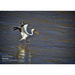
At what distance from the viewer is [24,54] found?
2.77 meters

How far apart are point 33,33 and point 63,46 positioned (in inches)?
34.6

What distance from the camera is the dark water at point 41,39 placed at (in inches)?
108

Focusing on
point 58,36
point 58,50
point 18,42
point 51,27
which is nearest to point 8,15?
point 18,42

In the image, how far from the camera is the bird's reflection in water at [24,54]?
9.07 ft

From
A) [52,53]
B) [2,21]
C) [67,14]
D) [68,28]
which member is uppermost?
[67,14]

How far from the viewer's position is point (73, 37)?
9.00ft

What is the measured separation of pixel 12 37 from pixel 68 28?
1.53 meters

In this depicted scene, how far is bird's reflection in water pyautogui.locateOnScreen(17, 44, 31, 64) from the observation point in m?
2.76

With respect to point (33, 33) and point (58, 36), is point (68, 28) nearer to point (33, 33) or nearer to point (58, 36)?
point (58, 36)

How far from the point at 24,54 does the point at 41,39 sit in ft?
2.02

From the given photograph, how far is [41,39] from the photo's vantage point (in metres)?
2.76

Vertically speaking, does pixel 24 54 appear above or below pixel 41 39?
below

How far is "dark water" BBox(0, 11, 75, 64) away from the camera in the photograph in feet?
9.02

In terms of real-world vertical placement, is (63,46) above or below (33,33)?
below
